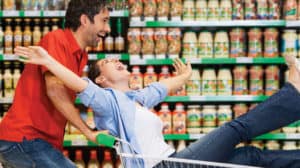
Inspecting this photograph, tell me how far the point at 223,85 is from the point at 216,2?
66 centimetres

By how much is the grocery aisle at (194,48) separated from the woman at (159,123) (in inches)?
68.1

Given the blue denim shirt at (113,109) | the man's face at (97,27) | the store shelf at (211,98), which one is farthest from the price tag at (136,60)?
the blue denim shirt at (113,109)

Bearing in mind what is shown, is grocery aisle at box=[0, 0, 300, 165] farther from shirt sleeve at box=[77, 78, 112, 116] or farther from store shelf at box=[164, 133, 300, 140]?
shirt sleeve at box=[77, 78, 112, 116]

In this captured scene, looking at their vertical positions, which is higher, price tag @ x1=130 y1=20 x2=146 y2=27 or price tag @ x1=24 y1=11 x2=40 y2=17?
price tag @ x1=24 y1=11 x2=40 y2=17

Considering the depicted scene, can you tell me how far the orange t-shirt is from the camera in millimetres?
2582

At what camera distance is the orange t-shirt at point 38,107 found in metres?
2.58

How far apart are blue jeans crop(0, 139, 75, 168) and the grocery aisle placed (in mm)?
1690

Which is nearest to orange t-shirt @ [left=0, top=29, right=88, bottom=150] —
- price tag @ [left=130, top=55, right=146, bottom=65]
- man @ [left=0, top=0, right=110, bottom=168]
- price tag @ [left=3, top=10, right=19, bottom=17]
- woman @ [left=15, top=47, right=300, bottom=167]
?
man @ [left=0, top=0, right=110, bottom=168]

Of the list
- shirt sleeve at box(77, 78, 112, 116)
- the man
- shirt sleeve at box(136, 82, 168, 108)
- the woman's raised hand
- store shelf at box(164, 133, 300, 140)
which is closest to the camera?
the woman's raised hand

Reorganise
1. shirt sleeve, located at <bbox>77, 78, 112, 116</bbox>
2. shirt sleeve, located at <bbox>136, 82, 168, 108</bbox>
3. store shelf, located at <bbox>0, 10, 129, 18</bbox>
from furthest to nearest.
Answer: store shelf, located at <bbox>0, 10, 129, 18</bbox>, shirt sleeve, located at <bbox>136, 82, 168, 108</bbox>, shirt sleeve, located at <bbox>77, 78, 112, 116</bbox>

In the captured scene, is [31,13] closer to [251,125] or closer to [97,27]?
[97,27]

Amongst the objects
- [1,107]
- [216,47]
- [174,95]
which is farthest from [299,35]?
[1,107]

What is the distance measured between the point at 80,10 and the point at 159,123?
27.0 inches

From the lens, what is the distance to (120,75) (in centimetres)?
266
